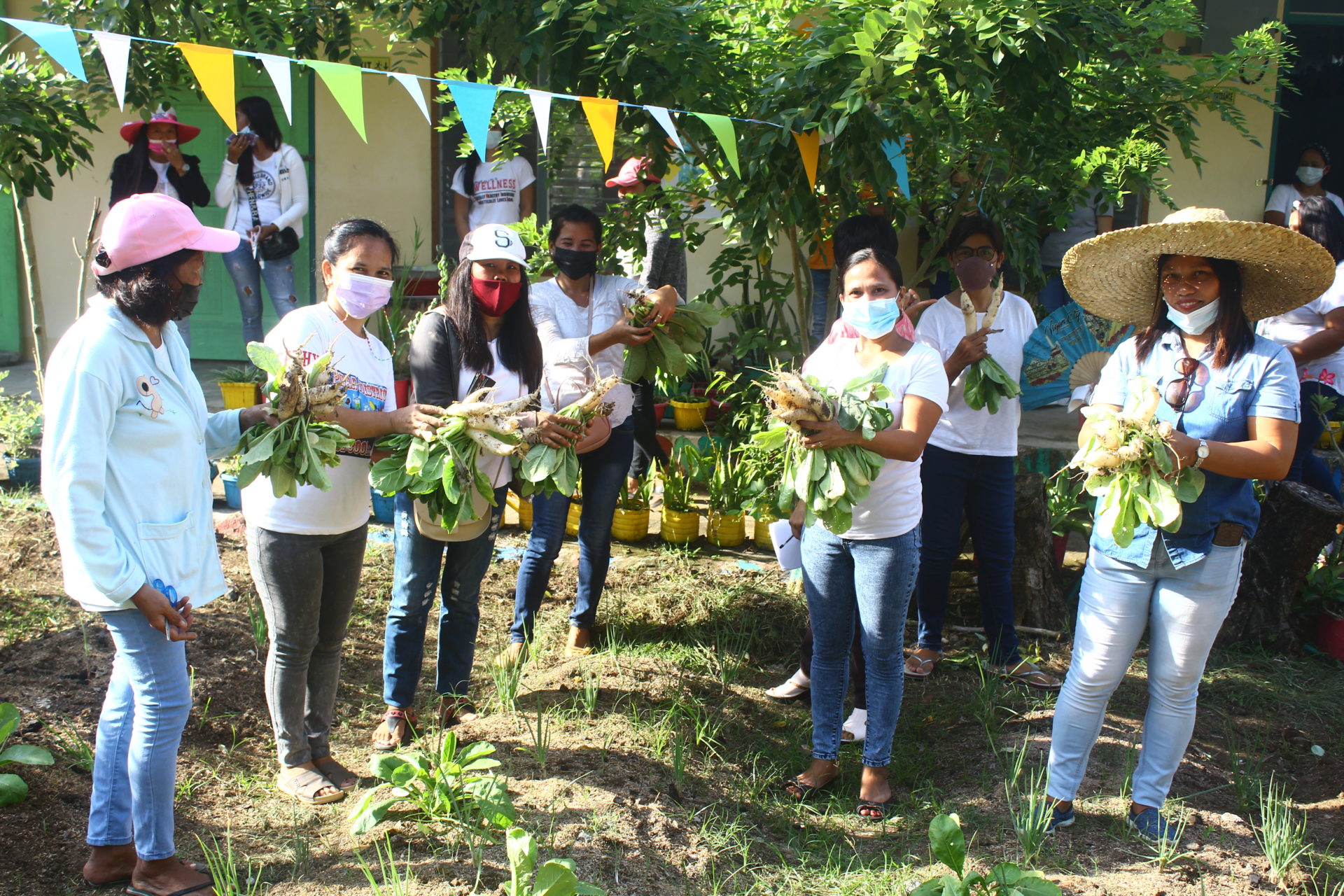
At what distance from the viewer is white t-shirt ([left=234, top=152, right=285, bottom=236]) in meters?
7.36

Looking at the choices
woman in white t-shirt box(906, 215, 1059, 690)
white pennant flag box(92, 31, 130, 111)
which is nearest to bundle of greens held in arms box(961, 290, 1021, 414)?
woman in white t-shirt box(906, 215, 1059, 690)

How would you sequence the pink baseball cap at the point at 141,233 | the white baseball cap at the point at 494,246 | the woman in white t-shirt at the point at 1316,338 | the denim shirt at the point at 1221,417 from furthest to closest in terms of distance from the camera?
the woman in white t-shirt at the point at 1316,338 → the white baseball cap at the point at 494,246 → the denim shirt at the point at 1221,417 → the pink baseball cap at the point at 141,233

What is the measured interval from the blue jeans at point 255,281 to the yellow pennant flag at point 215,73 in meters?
3.96

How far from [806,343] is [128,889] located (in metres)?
3.61

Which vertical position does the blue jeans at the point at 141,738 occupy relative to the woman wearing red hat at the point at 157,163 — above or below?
below

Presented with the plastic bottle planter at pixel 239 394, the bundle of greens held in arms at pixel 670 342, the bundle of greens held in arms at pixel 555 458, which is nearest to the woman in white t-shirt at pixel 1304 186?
the bundle of greens held in arms at pixel 670 342

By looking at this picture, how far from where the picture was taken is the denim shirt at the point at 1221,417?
309 centimetres

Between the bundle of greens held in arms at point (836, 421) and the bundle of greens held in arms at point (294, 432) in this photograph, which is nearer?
the bundle of greens held in arms at point (294, 432)

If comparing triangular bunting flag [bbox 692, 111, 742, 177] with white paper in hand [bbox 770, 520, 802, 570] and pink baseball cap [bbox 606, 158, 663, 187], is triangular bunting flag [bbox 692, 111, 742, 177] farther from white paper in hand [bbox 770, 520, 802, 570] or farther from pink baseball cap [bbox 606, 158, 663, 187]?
white paper in hand [bbox 770, 520, 802, 570]

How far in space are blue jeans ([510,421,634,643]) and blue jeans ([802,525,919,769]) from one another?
3.56 feet

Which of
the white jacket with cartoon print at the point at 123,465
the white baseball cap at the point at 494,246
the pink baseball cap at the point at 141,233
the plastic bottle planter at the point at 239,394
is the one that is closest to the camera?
Result: the white jacket with cartoon print at the point at 123,465

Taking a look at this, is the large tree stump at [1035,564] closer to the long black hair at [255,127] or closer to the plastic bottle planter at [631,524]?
the plastic bottle planter at [631,524]

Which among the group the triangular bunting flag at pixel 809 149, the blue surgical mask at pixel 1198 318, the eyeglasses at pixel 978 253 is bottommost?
the blue surgical mask at pixel 1198 318

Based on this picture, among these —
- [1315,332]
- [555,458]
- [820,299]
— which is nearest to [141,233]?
[555,458]
